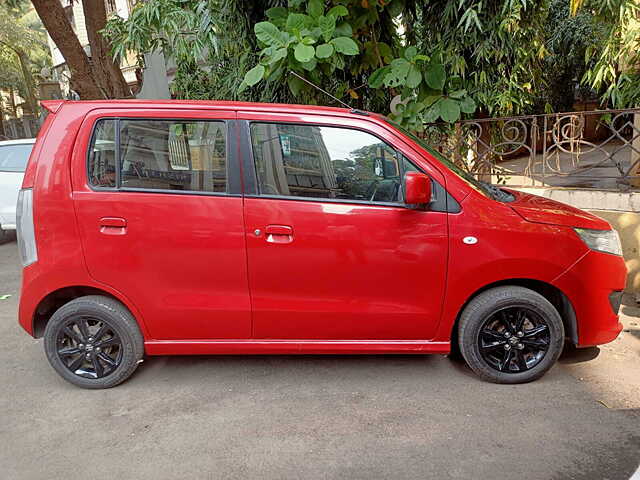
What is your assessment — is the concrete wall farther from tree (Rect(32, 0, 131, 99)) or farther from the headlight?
tree (Rect(32, 0, 131, 99))

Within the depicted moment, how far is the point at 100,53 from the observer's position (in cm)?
845

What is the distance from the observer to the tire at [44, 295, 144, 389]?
3.24m

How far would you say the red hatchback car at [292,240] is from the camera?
10.1 feet

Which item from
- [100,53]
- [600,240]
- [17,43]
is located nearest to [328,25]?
[600,240]

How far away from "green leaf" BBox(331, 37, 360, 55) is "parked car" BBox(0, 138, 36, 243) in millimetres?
5601

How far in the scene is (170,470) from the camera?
99.9 inches

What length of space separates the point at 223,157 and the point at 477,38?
3402 millimetres

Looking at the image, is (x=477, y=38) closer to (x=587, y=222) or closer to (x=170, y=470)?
(x=587, y=222)

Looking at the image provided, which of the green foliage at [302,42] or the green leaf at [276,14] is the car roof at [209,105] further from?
the green leaf at [276,14]

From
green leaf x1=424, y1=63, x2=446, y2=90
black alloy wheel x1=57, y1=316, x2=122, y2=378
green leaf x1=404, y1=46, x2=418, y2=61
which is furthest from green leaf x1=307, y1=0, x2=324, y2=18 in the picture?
black alloy wheel x1=57, y1=316, x2=122, y2=378

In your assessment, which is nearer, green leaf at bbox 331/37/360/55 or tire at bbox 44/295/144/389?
tire at bbox 44/295/144/389

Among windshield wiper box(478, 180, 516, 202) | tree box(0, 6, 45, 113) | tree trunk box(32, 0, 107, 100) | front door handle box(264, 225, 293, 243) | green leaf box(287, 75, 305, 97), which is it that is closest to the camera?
front door handle box(264, 225, 293, 243)

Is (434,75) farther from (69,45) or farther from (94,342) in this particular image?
(69,45)

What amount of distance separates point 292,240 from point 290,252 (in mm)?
78
